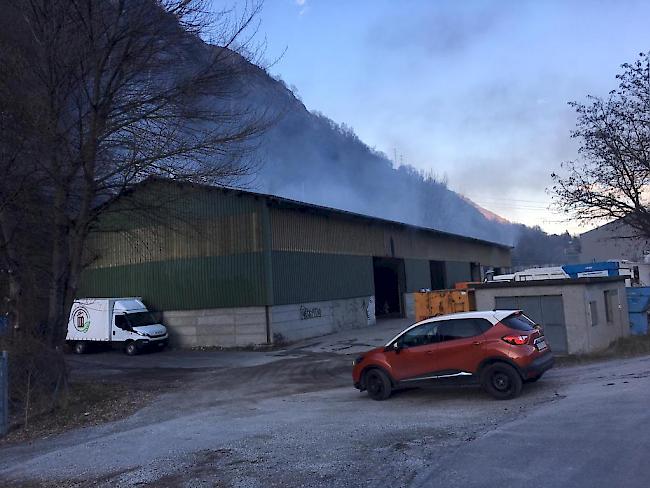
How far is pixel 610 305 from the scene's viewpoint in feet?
60.5

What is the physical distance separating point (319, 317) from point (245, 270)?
5002 mm

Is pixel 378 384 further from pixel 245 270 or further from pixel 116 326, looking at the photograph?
pixel 116 326

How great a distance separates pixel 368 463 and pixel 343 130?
7883 centimetres

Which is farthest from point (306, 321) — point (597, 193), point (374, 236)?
point (597, 193)

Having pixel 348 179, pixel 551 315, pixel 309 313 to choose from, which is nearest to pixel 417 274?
pixel 309 313

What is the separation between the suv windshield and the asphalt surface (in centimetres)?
120

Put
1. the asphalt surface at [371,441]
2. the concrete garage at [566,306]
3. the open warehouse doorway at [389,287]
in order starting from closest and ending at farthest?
the asphalt surface at [371,441] < the concrete garage at [566,306] < the open warehouse doorway at [389,287]

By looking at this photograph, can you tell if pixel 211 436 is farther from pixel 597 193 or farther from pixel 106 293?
pixel 106 293

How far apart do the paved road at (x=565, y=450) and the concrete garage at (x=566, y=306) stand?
629cm

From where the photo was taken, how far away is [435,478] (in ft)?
20.6

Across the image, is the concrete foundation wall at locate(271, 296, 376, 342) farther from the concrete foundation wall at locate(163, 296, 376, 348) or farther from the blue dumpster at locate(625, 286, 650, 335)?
the blue dumpster at locate(625, 286, 650, 335)

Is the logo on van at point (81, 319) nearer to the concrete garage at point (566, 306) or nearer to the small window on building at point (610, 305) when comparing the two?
the concrete garage at point (566, 306)

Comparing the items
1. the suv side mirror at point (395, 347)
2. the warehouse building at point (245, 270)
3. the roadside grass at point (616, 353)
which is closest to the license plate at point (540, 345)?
the suv side mirror at point (395, 347)

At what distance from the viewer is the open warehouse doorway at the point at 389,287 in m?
42.7
